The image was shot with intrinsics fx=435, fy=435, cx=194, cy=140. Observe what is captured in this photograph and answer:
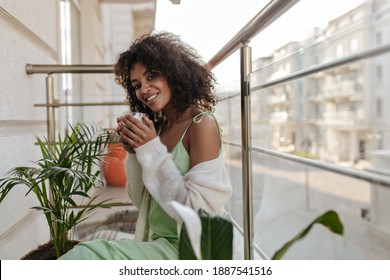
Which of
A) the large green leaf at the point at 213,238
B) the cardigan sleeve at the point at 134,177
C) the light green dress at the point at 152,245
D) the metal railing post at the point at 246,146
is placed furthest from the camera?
the metal railing post at the point at 246,146

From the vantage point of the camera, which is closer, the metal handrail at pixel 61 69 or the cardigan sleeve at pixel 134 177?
→ the cardigan sleeve at pixel 134 177

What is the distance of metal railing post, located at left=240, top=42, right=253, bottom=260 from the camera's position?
0.97 metres

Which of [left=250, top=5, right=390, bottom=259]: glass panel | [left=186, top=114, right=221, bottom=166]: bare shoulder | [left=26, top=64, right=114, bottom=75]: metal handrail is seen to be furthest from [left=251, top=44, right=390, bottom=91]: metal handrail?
[left=250, top=5, right=390, bottom=259]: glass panel

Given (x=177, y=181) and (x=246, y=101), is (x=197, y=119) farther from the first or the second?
(x=246, y=101)

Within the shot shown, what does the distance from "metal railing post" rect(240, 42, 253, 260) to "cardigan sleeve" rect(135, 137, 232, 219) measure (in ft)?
0.89

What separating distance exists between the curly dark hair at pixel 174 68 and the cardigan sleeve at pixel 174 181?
0.39ft

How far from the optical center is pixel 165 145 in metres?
0.80

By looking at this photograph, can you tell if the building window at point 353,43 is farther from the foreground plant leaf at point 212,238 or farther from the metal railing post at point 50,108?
the metal railing post at point 50,108

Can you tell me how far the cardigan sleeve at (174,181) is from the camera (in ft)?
2.37

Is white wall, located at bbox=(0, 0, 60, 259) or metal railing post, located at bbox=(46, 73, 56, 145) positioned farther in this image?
metal railing post, located at bbox=(46, 73, 56, 145)

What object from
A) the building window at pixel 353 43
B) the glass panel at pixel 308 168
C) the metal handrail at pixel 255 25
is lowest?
the glass panel at pixel 308 168

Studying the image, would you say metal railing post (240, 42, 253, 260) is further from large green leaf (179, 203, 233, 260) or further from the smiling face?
large green leaf (179, 203, 233, 260)

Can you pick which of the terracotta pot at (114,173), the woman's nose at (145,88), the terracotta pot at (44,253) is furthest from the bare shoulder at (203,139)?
the terracotta pot at (114,173)

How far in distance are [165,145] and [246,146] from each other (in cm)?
27
